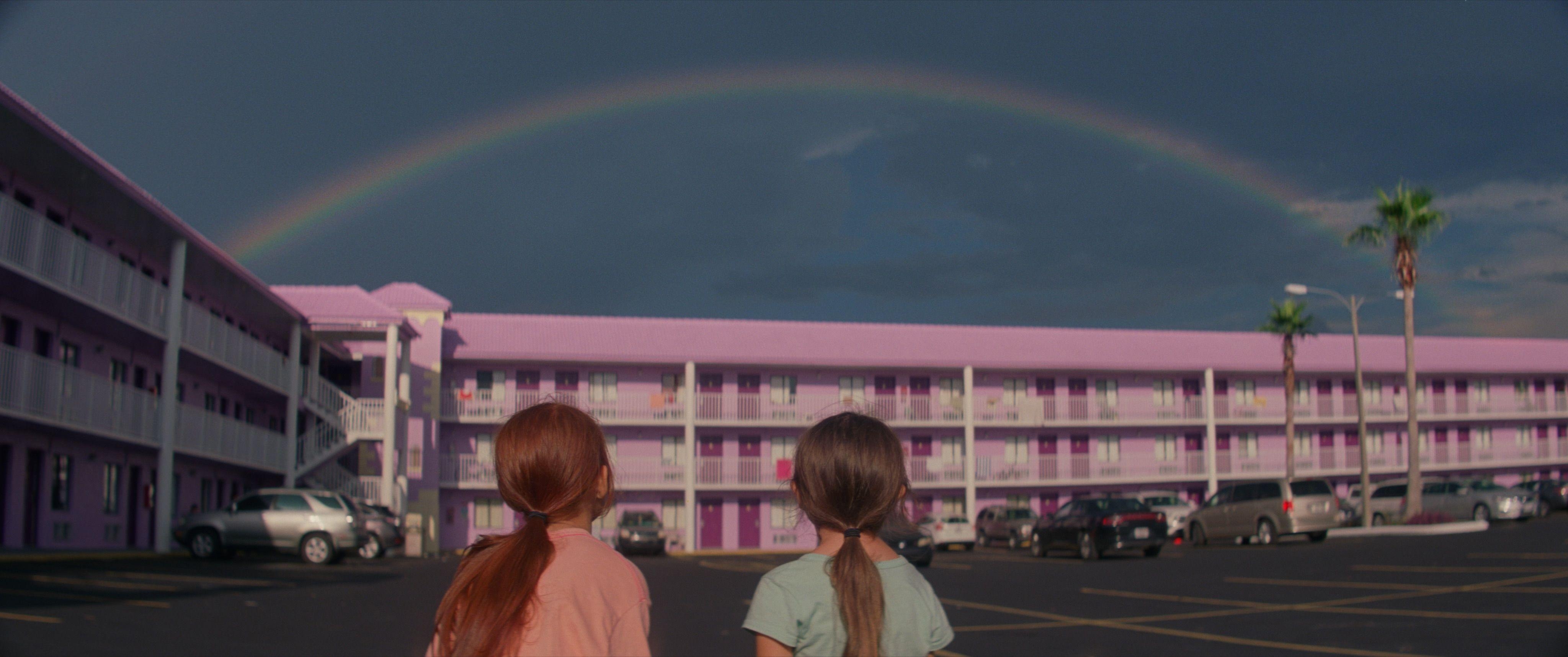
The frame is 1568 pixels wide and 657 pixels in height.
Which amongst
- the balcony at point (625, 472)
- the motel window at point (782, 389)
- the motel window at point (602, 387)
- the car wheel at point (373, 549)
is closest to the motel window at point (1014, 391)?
the motel window at point (782, 389)

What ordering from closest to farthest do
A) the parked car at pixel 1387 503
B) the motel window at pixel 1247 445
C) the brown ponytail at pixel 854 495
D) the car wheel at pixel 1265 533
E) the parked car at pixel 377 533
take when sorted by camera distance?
the brown ponytail at pixel 854 495 < the parked car at pixel 377 533 < the car wheel at pixel 1265 533 < the parked car at pixel 1387 503 < the motel window at pixel 1247 445

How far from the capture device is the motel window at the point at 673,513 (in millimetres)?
46812

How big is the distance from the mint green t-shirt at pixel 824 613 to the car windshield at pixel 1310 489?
90.9 ft

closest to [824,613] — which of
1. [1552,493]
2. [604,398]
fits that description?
[1552,493]

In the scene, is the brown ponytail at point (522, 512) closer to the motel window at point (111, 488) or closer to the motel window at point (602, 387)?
the motel window at point (111, 488)

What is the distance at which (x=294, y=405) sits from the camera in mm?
33594

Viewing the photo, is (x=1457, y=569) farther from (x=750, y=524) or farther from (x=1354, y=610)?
(x=750, y=524)

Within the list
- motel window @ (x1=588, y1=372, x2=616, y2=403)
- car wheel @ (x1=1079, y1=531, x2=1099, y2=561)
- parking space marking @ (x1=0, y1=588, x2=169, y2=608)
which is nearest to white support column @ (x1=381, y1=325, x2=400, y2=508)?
motel window @ (x1=588, y1=372, x2=616, y2=403)

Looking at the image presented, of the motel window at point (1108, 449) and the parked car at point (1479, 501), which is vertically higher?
the motel window at point (1108, 449)

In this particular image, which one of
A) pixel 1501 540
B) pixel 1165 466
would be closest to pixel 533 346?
pixel 1165 466

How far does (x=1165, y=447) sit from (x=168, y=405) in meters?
42.4

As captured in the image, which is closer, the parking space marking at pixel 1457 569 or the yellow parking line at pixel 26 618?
the yellow parking line at pixel 26 618

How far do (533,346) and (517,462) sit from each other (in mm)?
44375


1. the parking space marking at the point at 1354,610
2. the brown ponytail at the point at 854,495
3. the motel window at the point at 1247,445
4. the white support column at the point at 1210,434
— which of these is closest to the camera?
the brown ponytail at the point at 854,495
